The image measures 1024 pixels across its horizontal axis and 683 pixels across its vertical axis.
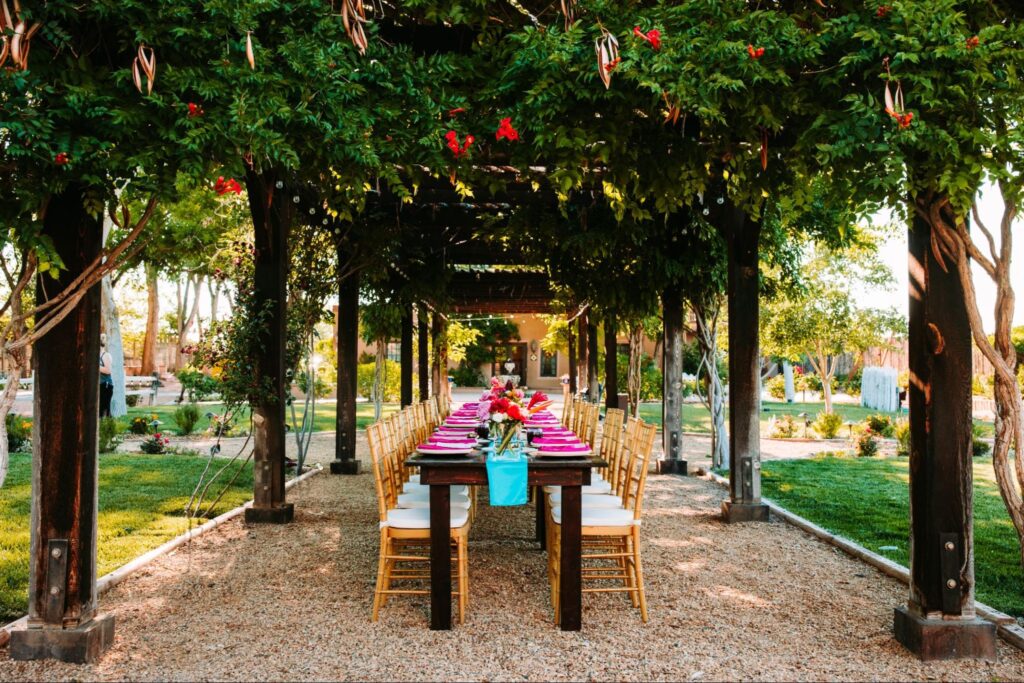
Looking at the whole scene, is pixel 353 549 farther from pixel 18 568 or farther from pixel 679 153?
pixel 679 153

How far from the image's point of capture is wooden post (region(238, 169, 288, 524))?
5.86 m

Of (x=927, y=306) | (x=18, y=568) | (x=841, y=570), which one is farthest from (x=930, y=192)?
(x=18, y=568)

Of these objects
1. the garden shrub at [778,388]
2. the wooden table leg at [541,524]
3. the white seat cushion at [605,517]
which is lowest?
the wooden table leg at [541,524]

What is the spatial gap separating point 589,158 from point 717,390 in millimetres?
5523

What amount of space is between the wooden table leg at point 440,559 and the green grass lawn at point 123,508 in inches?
80.7

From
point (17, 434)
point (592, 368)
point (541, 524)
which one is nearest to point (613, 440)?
point (541, 524)

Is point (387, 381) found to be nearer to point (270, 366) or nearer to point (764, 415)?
point (764, 415)

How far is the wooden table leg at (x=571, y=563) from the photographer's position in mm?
3504

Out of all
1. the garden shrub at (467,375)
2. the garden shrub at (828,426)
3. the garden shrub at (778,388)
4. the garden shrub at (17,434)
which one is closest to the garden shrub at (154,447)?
the garden shrub at (17,434)

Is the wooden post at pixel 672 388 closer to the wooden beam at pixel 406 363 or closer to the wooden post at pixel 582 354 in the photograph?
the wooden beam at pixel 406 363

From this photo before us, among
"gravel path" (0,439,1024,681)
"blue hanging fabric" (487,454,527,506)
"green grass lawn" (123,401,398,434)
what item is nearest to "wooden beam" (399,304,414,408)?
"green grass lawn" (123,401,398,434)

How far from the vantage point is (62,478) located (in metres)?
3.14

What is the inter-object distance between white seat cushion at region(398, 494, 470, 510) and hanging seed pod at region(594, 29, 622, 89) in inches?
93.1

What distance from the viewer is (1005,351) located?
3.24 metres
